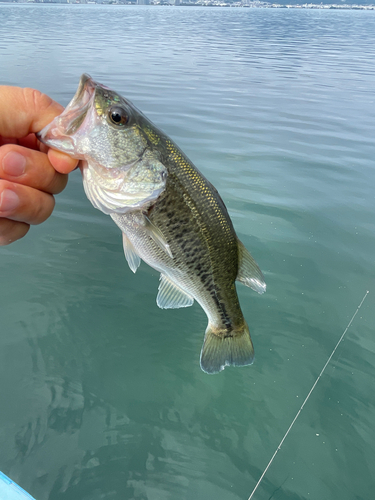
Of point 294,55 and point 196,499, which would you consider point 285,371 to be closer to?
point 196,499

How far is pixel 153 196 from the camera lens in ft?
7.14

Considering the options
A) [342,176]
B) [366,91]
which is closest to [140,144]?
[342,176]

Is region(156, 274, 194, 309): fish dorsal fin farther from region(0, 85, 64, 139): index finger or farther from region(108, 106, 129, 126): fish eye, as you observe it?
region(0, 85, 64, 139): index finger

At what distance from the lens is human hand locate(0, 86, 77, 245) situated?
1881 mm

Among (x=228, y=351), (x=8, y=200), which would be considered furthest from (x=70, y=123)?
(x=228, y=351)

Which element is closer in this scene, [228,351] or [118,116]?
[118,116]

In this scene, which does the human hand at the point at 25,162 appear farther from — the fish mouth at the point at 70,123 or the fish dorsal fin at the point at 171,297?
the fish dorsal fin at the point at 171,297

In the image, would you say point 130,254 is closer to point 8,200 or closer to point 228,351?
point 8,200

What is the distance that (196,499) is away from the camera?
2.76 m

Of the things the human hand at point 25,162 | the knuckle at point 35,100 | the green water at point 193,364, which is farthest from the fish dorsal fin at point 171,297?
the knuckle at point 35,100

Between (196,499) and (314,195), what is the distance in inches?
218

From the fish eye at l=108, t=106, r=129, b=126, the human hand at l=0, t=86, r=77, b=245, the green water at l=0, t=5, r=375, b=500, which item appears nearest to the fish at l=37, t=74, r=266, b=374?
the fish eye at l=108, t=106, r=129, b=126

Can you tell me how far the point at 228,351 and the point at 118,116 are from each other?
1.84 m

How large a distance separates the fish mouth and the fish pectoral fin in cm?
55
